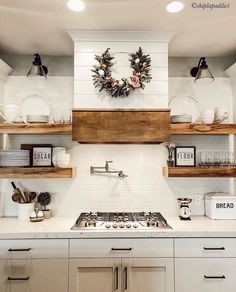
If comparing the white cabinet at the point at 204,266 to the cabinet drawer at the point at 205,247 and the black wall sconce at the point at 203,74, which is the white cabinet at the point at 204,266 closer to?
the cabinet drawer at the point at 205,247

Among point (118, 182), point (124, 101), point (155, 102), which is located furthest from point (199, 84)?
point (118, 182)

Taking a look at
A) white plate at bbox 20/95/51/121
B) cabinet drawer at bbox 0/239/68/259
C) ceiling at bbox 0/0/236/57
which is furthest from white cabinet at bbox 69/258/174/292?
ceiling at bbox 0/0/236/57

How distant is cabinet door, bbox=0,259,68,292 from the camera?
77.2 inches

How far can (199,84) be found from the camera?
2.67m

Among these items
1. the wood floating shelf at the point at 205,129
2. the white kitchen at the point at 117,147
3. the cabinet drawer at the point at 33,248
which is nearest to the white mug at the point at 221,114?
the white kitchen at the point at 117,147

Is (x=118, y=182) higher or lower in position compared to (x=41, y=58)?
lower

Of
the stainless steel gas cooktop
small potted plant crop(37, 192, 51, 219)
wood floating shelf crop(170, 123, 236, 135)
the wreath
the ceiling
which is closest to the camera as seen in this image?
the ceiling

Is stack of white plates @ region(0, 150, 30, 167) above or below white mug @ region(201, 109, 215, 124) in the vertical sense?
below

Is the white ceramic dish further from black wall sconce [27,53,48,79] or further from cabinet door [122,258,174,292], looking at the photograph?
black wall sconce [27,53,48,79]

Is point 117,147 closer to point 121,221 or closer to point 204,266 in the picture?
point 121,221

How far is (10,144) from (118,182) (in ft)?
3.77

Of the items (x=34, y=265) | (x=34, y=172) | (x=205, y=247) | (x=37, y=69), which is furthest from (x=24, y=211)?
(x=205, y=247)

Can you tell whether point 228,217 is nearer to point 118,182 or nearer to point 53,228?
point 118,182

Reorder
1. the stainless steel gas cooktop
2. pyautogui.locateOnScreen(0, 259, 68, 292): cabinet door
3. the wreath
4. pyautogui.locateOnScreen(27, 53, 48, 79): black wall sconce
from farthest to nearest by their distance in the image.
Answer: pyautogui.locateOnScreen(27, 53, 48, 79): black wall sconce, the wreath, the stainless steel gas cooktop, pyautogui.locateOnScreen(0, 259, 68, 292): cabinet door
